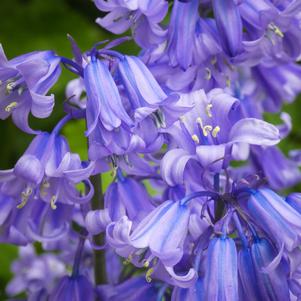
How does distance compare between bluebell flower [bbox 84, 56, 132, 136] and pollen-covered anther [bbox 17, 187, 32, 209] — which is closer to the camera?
bluebell flower [bbox 84, 56, 132, 136]

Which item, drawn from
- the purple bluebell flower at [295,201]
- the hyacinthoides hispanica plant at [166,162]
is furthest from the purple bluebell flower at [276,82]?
the purple bluebell flower at [295,201]

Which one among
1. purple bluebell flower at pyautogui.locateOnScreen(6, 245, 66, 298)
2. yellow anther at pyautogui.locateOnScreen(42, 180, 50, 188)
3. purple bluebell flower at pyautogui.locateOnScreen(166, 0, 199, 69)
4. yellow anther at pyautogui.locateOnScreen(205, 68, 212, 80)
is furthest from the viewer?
purple bluebell flower at pyautogui.locateOnScreen(6, 245, 66, 298)

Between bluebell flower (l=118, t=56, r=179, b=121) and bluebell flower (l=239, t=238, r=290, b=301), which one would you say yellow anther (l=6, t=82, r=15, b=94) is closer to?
bluebell flower (l=118, t=56, r=179, b=121)

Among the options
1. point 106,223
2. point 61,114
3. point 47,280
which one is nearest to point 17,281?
point 47,280

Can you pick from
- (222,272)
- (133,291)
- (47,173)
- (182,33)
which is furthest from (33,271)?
(222,272)

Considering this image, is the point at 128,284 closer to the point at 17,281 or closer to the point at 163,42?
the point at 163,42

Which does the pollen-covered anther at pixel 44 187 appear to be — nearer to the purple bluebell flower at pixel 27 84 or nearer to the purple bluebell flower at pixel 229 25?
the purple bluebell flower at pixel 27 84

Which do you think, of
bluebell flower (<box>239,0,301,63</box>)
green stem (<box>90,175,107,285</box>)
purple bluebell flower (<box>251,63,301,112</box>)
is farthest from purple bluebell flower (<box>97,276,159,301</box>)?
purple bluebell flower (<box>251,63,301,112</box>)
